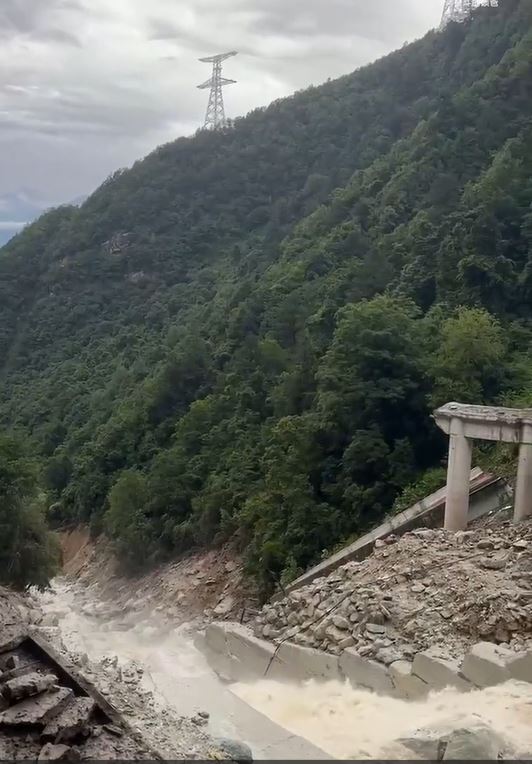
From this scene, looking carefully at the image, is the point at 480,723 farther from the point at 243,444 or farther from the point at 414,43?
the point at 414,43

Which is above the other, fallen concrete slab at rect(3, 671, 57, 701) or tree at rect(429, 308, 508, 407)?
tree at rect(429, 308, 508, 407)

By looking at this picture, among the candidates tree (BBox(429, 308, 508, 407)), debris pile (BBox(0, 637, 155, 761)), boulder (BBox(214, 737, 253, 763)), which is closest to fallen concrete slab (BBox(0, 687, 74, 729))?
debris pile (BBox(0, 637, 155, 761))

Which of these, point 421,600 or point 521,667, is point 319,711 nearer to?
point 421,600

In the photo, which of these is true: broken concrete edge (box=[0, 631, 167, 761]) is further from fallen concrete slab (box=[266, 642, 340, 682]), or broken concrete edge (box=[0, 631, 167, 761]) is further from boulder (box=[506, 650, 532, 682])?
boulder (box=[506, 650, 532, 682])

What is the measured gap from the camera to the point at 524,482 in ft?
63.3

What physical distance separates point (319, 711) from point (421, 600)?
302 centimetres

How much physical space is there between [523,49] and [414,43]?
29.2 meters

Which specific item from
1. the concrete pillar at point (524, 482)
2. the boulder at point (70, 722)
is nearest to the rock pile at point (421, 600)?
the concrete pillar at point (524, 482)

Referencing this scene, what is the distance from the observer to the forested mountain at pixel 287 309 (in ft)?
85.7

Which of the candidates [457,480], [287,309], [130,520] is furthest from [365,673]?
[287,309]

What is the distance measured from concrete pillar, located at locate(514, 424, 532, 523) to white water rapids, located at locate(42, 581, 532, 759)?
5939mm

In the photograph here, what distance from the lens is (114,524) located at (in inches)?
1393

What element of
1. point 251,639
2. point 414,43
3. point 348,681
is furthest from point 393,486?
point 414,43

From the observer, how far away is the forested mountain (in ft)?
85.7
